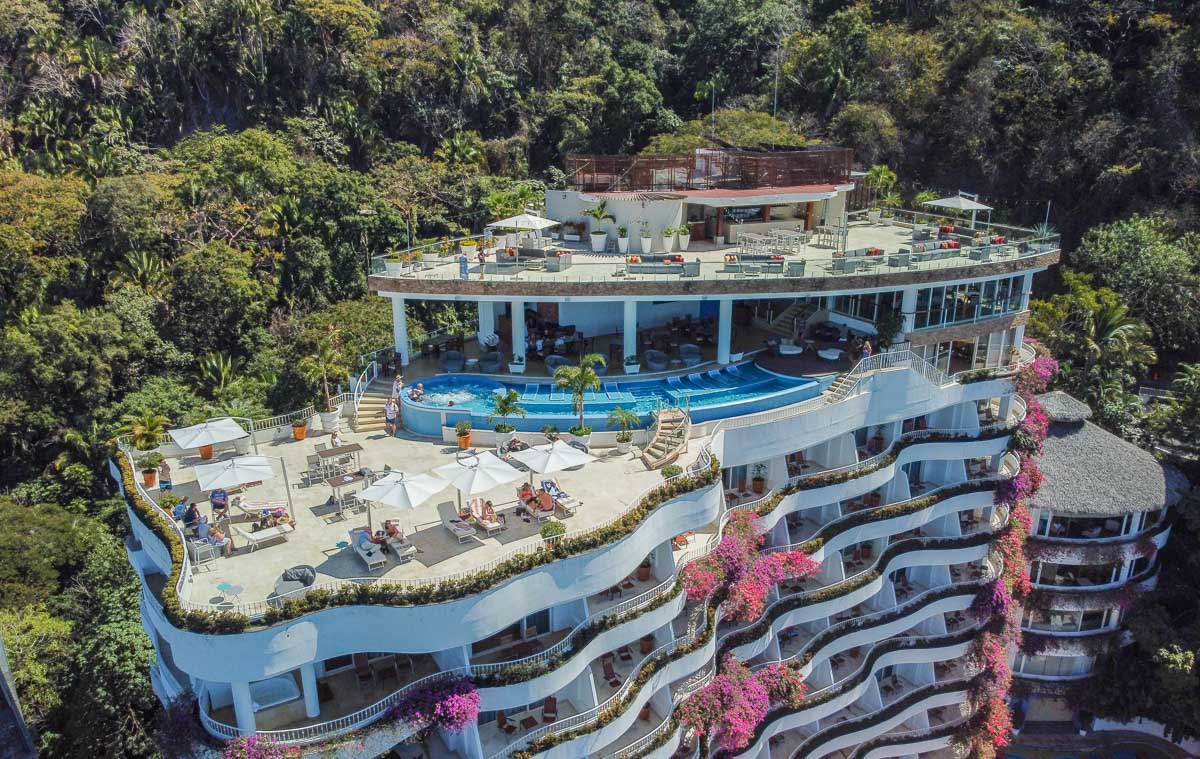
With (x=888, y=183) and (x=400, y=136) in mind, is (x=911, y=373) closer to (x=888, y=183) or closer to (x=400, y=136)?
(x=888, y=183)

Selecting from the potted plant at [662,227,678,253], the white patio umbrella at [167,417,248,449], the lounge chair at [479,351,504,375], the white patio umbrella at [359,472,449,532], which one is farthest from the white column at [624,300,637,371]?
the white patio umbrella at [167,417,248,449]

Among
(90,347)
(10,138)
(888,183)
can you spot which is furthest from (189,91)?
(888,183)

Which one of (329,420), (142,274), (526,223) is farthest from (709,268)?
(142,274)

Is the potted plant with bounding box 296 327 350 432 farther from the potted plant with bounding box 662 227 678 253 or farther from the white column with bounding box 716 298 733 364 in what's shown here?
the potted plant with bounding box 662 227 678 253

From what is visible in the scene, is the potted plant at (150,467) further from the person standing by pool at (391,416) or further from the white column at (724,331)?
the white column at (724,331)

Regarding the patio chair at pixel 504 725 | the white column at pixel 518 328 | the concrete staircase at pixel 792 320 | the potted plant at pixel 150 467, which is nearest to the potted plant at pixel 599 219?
the white column at pixel 518 328
